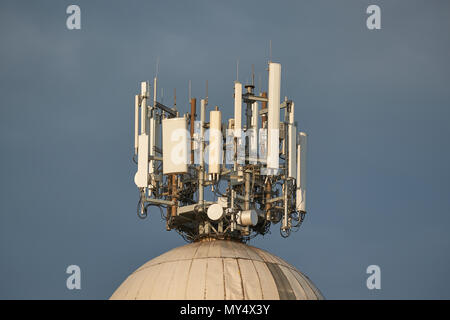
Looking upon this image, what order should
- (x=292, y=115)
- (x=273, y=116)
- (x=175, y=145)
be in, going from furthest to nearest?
(x=292, y=115)
(x=175, y=145)
(x=273, y=116)

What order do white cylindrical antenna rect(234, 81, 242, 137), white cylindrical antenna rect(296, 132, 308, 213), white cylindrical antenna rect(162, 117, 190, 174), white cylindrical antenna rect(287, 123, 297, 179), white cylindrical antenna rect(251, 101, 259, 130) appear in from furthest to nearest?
1. white cylindrical antenna rect(296, 132, 308, 213)
2. white cylindrical antenna rect(251, 101, 259, 130)
3. white cylindrical antenna rect(287, 123, 297, 179)
4. white cylindrical antenna rect(162, 117, 190, 174)
5. white cylindrical antenna rect(234, 81, 242, 137)

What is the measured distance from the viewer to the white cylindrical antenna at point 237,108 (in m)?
90.0

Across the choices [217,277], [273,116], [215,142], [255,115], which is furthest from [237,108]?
[217,277]

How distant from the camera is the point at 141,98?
312 ft

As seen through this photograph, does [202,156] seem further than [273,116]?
Yes

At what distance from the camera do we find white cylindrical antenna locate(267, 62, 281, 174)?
90.5 metres

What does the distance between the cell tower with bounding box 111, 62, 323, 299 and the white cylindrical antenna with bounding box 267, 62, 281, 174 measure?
0.06 meters

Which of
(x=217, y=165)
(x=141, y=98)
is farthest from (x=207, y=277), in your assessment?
(x=141, y=98)

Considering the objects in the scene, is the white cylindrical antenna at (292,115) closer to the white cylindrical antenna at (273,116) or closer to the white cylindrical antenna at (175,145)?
the white cylindrical antenna at (273,116)

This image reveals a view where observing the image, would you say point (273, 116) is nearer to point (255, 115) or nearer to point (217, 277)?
point (255, 115)

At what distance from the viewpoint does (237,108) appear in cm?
9088

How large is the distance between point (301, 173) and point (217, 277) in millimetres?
11843

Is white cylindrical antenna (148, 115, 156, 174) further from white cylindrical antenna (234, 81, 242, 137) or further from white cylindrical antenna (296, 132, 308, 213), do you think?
white cylindrical antenna (296, 132, 308, 213)
